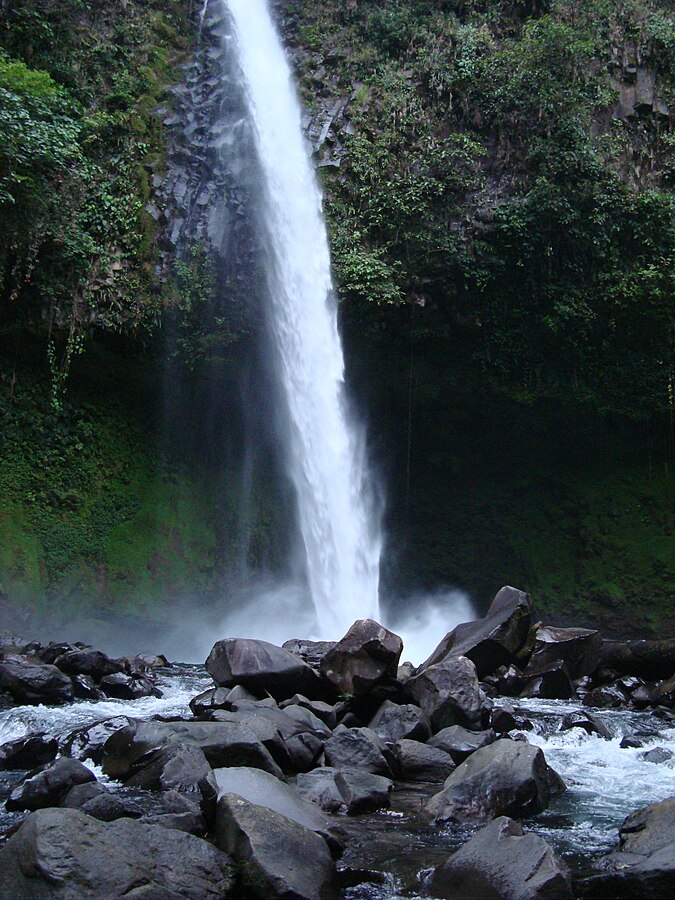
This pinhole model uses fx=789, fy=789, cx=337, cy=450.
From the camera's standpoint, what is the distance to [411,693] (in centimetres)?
719

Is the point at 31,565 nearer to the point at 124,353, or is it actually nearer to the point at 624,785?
the point at 124,353

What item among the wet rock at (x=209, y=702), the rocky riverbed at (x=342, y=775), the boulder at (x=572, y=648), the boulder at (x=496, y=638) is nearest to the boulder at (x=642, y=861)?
the rocky riverbed at (x=342, y=775)

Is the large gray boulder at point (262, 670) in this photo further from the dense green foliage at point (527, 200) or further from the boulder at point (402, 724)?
the dense green foliage at point (527, 200)

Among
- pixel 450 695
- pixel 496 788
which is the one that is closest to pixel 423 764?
pixel 496 788

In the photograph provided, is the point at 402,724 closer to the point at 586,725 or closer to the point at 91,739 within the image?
the point at 586,725

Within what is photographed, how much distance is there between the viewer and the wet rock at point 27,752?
5.63 meters

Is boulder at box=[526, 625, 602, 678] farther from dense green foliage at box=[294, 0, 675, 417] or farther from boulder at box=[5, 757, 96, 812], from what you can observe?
dense green foliage at box=[294, 0, 675, 417]

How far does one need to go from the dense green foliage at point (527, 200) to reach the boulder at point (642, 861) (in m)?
11.3

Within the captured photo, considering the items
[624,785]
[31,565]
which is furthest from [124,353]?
[624,785]

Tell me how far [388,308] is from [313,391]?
2139 millimetres

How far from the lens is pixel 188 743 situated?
17.1 feet

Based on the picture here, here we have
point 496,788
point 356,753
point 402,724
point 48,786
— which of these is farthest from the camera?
point 402,724

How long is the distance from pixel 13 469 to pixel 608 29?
15.1m

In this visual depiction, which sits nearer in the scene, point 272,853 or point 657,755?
point 272,853
